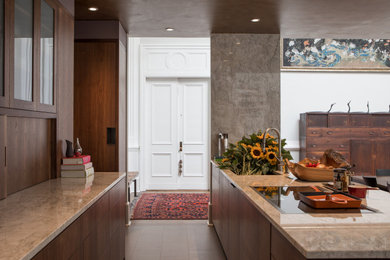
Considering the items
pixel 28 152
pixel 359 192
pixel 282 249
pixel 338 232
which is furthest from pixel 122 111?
pixel 338 232

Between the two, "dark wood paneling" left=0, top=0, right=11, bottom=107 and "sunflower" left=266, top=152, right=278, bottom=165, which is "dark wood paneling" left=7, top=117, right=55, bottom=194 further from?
"sunflower" left=266, top=152, right=278, bottom=165

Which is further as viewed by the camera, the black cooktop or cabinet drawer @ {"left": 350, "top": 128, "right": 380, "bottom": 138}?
cabinet drawer @ {"left": 350, "top": 128, "right": 380, "bottom": 138}

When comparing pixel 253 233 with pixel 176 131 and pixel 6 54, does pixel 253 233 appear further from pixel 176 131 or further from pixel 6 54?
pixel 176 131

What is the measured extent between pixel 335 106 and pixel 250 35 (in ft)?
10.9

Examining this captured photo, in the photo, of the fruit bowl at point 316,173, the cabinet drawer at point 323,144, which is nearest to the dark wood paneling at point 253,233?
the fruit bowl at point 316,173

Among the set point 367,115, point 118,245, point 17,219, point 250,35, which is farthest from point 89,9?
point 367,115

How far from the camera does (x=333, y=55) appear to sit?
24.3ft

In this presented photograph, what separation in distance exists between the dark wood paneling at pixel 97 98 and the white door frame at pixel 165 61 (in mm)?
2689

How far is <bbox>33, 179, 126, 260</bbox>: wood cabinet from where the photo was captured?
1421 millimetres

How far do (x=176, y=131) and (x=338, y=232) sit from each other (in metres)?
6.04

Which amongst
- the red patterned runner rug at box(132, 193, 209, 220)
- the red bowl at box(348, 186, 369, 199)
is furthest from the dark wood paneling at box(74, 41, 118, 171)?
the red bowl at box(348, 186, 369, 199)

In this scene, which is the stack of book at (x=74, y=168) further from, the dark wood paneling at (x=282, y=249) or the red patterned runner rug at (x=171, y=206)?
the red patterned runner rug at (x=171, y=206)

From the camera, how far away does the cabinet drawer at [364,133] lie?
6754 mm

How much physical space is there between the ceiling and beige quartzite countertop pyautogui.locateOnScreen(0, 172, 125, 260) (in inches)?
82.3
